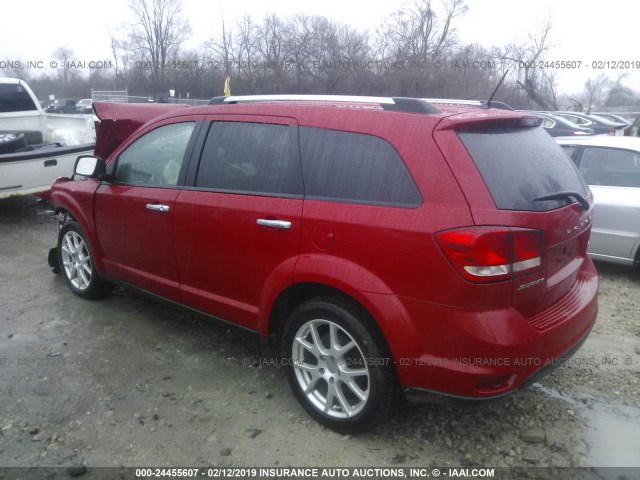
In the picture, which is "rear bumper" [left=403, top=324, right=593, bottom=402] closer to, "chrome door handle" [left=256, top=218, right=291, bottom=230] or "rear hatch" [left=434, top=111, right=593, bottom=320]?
"rear hatch" [left=434, top=111, right=593, bottom=320]

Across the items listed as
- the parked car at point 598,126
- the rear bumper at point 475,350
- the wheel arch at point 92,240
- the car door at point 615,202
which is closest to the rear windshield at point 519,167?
the rear bumper at point 475,350

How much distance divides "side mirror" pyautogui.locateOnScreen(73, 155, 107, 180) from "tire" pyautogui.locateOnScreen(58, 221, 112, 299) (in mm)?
579

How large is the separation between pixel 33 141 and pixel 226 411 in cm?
801

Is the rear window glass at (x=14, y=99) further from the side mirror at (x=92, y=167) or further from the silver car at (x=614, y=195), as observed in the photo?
the silver car at (x=614, y=195)

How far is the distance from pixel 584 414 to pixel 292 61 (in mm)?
24387

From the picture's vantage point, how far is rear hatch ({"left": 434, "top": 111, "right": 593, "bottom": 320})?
2.24 meters

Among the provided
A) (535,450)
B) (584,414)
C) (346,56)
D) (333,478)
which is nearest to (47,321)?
(333,478)

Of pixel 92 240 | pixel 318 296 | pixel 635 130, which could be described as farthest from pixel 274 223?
pixel 635 130

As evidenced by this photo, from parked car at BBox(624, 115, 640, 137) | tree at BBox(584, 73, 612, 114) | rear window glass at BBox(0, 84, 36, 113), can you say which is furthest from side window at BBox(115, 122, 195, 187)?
tree at BBox(584, 73, 612, 114)

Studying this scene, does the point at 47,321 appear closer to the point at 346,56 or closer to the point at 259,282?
the point at 259,282

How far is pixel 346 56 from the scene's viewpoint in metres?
26.8

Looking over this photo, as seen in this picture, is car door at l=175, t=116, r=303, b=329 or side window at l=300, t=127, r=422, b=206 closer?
side window at l=300, t=127, r=422, b=206

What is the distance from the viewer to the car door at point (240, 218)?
9.32 ft

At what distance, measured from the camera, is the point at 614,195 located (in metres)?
5.09
